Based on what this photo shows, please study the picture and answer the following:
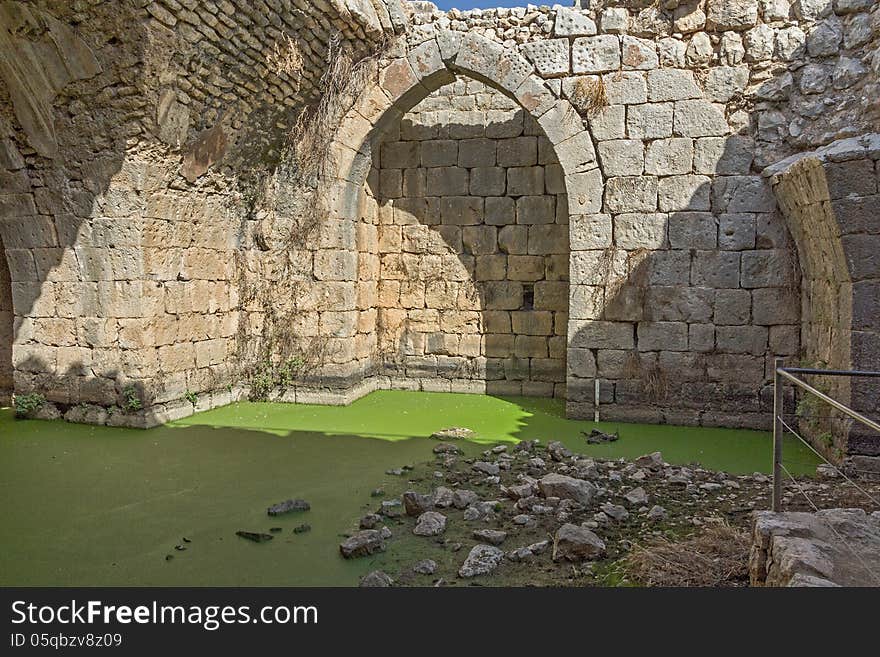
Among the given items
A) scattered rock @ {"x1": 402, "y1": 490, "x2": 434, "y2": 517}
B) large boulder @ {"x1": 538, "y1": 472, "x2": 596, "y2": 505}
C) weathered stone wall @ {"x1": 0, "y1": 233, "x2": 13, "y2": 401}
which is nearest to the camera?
scattered rock @ {"x1": 402, "y1": 490, "x2": 434, "y2": 517}

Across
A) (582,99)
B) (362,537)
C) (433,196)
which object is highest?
(582,99)

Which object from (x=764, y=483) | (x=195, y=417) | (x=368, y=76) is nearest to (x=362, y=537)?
(x=764, y=483)

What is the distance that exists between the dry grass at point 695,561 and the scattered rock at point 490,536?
0.65m

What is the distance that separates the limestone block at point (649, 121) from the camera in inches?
241

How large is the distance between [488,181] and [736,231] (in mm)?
2771

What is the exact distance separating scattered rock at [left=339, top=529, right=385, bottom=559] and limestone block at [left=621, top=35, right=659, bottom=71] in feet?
16.2

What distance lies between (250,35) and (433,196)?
270 centimetres

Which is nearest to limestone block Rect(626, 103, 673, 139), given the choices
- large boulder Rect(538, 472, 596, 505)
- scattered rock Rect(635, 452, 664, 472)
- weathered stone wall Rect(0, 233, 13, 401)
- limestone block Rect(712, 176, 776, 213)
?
limestone block Rect(712, 176, 776, 213)

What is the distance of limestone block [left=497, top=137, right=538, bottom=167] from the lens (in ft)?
24.4

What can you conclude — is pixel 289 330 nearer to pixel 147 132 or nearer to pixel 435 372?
pixel 435 372

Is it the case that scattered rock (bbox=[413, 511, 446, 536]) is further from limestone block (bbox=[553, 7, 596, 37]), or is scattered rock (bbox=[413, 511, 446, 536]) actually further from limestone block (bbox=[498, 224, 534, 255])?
limestone block (bbox=[553, 7, 596, 37])

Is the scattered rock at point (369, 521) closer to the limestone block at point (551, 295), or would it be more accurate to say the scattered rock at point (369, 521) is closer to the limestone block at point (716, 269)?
the limestone block at point (716, 269)

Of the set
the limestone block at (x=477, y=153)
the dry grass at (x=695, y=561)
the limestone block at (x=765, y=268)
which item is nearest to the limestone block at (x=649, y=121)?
the limestone block at (x=765, y=268)
